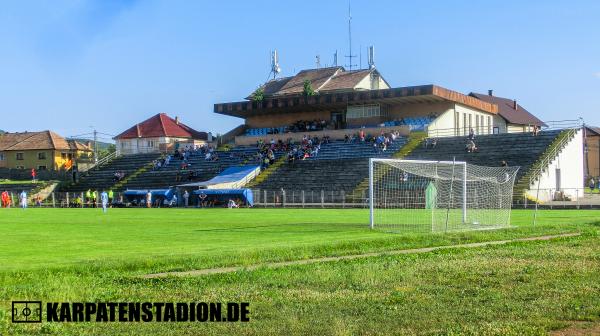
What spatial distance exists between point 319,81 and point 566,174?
33.0 m

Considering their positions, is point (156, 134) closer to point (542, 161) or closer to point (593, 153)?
point (593, 153)

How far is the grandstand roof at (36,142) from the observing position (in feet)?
337

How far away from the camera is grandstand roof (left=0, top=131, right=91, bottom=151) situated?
4048 inches

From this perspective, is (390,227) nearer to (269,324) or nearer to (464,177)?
(464,177)

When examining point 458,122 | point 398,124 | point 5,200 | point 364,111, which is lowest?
point 5,200

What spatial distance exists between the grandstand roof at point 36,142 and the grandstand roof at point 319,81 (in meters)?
34.1

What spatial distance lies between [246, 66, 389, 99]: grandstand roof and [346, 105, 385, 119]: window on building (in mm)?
2818

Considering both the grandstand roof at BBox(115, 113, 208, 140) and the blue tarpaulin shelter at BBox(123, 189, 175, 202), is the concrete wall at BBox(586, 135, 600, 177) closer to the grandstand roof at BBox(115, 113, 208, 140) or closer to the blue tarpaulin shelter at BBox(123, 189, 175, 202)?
the grandstand roof at BBox(115, 113, 208, 140)

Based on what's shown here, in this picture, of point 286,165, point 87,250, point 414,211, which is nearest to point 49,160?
point 286,165

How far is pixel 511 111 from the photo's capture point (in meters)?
92.9

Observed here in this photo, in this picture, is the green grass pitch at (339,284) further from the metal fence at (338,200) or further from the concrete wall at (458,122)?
the concrete wall at (458,122)

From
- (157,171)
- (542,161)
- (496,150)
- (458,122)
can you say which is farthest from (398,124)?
(157,171)

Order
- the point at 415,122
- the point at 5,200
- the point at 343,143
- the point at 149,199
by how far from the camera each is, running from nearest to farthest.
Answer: the point at 149,199 < the point at 5,200 < the point at 343,143 < the point at 415,122

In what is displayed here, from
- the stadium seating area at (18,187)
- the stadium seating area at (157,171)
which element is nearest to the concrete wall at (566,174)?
the stadium seating area at (157,171)
